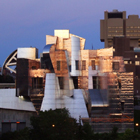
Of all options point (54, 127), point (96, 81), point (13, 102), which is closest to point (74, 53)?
point (96, 81)

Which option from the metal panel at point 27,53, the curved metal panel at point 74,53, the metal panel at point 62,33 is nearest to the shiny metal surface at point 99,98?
the curved metal panel at point 74,53

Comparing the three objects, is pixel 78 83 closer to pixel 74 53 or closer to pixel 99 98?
pixel 99 98

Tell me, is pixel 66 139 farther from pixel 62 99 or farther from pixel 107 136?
pixel 62 99

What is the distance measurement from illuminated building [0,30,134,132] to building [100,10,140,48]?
132 m

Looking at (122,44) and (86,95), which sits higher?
(122,44)

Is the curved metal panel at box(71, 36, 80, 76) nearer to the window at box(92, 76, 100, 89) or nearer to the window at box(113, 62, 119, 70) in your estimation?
the window at box(92, 76, 100, 89)

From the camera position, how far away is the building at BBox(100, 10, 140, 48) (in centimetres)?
18238

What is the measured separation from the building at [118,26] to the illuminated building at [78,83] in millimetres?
132404

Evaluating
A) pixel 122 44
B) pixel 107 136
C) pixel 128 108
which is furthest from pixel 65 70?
pixel 122 44

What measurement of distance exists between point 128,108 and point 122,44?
72.8m

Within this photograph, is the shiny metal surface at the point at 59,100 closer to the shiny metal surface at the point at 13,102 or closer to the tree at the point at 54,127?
the shiny metal surface at the point at 13,102

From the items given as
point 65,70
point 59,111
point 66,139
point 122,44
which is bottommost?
point 66,139

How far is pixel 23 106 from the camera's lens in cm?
5181

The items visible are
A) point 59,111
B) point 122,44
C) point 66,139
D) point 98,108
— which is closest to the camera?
point 66,139
